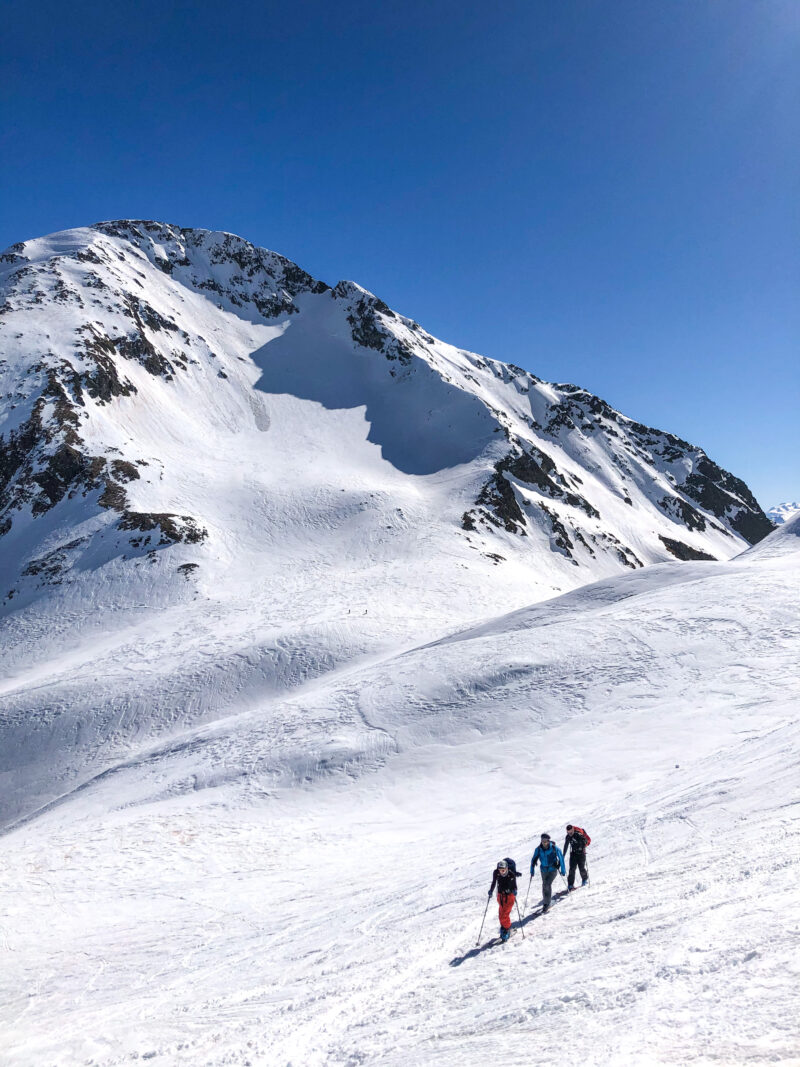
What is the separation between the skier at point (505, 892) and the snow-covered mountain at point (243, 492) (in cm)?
2579

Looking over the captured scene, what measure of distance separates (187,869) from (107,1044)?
7.49 metres

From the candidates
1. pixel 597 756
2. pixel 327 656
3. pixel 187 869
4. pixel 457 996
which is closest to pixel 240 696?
pixel 327 656

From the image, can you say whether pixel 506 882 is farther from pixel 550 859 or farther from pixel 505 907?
pixel 550 859

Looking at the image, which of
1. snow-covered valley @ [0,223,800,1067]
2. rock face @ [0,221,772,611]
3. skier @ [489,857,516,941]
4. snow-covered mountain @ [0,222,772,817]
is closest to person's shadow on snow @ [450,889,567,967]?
snow-covered valley @ [0,223,800,1067]

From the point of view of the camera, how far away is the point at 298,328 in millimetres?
112500

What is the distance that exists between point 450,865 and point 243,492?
5536cm

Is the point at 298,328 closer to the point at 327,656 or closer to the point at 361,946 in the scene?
the point at 327,656

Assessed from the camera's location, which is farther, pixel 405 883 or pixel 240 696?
pixel 240 696

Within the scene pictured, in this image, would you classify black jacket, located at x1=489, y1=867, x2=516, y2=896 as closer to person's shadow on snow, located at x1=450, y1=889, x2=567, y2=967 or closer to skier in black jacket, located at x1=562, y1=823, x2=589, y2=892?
person's shadow on snow, located at x1=450, y1=889, x2=567, y2=967

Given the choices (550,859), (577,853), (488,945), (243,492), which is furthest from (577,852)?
(243,492)

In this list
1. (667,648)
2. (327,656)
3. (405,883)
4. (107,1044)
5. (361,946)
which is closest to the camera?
(107,1044)

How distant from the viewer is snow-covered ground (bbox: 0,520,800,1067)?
6.47m

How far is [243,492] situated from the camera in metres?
64.1

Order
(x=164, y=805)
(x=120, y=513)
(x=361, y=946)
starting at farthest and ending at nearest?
(x=120, y=513), (x=164, y=805), (x=361, y=946)
